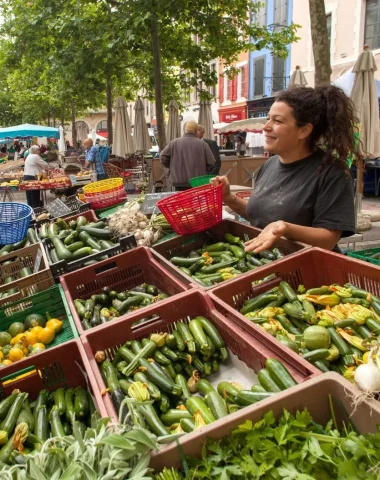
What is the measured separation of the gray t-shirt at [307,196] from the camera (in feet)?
8.91

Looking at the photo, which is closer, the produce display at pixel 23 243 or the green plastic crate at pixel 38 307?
the green plastic crate at pixel 38 307

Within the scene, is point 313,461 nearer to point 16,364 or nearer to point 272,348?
point 272,348

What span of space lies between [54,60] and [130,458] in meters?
12.4

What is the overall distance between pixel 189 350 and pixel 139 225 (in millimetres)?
2345

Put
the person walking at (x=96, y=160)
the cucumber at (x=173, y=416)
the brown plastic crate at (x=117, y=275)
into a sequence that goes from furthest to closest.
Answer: the person walking at (x=96, y=160) < the brown plastic crate at (x=117, y=275) < the cucumber at (x=173, y=416)

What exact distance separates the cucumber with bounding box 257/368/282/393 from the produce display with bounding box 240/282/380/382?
0.24 metres

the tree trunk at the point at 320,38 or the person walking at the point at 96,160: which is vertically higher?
the tree trunk at the point at 320,38

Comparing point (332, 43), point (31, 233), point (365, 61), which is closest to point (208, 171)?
point (365, 61)

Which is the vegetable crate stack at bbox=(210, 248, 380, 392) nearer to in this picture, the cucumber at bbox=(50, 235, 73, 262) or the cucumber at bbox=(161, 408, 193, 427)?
the cucumber at bbox=(161, 408, 193, 427)

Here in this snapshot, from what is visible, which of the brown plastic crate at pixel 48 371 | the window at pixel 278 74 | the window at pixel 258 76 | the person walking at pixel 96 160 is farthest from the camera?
the window at pixel 258 76

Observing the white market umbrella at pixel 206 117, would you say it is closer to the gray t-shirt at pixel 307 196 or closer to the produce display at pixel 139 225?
the produce display at pixel 139 225

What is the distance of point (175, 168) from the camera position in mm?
8125

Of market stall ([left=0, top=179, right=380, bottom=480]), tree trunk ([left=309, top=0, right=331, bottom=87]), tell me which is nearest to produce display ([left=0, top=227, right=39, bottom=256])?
market stall ([left=0, top=179, right=380, bottom=480])

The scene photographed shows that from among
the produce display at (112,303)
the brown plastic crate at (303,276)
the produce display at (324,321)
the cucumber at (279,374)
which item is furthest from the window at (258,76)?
the cucumber at (279,374)
